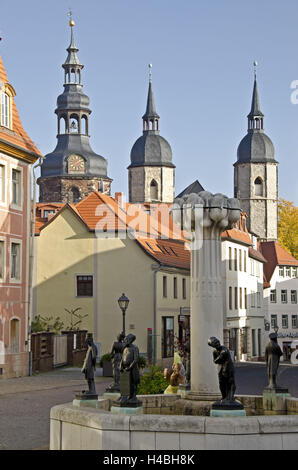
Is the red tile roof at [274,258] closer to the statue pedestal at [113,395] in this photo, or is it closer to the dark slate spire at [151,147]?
the dark slate spire at [151,147]

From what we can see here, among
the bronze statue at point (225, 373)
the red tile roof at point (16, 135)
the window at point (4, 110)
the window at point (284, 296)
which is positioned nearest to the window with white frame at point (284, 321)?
the window at point (284, 296)

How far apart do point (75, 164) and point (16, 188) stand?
245 feet

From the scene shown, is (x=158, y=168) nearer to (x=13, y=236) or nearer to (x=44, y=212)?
(x=44, y=212)

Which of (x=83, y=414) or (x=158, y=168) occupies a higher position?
(x=158, y=168)

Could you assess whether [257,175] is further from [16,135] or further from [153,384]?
[153,384]

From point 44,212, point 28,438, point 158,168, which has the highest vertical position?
point 158,168

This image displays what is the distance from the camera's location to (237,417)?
11703 millimetres

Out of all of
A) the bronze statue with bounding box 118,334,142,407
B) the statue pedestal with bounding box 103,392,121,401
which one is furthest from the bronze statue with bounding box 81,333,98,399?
the bronze statue with bounding box 118,334,142,407

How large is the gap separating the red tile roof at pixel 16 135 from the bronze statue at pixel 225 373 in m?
21.1

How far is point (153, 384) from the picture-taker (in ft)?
60.4

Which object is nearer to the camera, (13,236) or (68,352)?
(13,236)

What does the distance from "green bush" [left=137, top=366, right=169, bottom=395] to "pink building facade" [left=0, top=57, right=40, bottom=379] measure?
1374cm
